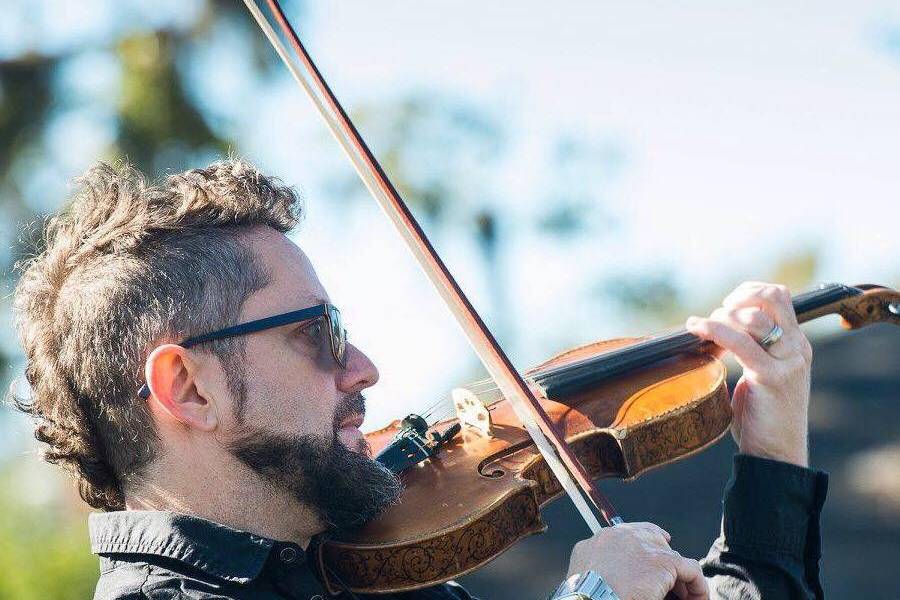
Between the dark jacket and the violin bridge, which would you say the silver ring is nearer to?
the dark jacket

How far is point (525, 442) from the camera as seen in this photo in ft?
7.56

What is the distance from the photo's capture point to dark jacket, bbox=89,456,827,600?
198cm

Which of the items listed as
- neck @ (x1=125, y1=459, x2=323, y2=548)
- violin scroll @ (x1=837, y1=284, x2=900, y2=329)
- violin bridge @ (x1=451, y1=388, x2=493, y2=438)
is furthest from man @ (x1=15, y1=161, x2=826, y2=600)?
violin scroll @ (x1=837, y1=284, x2=900, y2=329)

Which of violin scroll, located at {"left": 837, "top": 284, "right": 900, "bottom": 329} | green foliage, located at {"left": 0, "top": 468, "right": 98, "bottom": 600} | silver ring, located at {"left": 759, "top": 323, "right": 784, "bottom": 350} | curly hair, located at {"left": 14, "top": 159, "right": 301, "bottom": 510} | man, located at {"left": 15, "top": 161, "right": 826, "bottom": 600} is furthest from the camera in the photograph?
green foliage, located at {"left": 0, "top": 468, "right": 98, "bottom": 600}

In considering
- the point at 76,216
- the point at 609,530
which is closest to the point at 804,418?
the point at 609,530

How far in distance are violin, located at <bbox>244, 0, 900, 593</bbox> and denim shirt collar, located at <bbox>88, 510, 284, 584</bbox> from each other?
0.48 ft

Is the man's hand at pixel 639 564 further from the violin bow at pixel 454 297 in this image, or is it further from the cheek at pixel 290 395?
the cheek at pixel 290 395

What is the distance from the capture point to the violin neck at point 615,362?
2.53 meters

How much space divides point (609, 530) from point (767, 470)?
712 mm

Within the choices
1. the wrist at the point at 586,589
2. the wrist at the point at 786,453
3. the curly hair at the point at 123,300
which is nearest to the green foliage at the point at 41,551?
the curly hair at the point at 123,300

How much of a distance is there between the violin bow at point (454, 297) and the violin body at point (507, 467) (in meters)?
0.12

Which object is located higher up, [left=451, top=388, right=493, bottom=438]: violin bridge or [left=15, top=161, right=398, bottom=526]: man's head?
[left=15, top=161, right=398, bottom=526]: man's head

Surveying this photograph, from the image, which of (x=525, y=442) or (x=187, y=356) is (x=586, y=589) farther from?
(x=187, y=356)

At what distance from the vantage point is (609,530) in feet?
5.91
